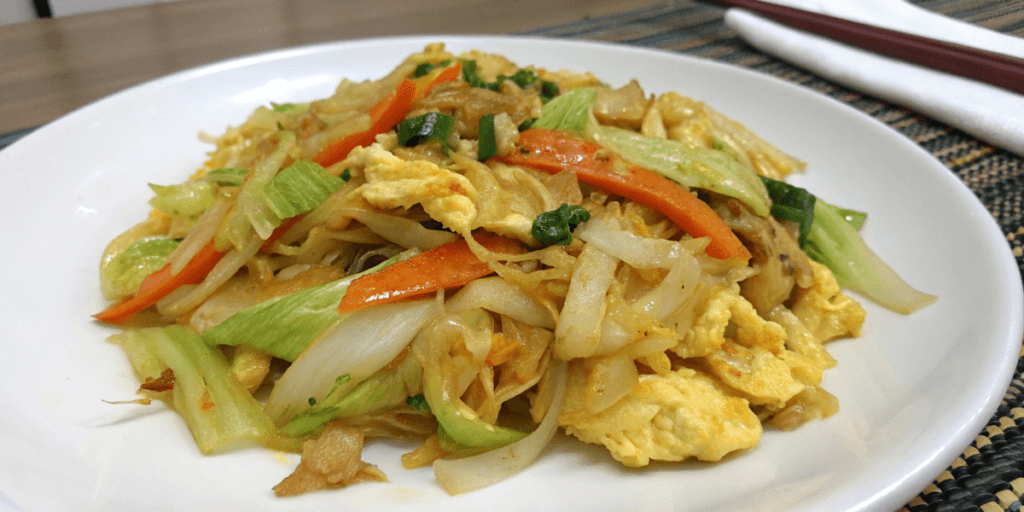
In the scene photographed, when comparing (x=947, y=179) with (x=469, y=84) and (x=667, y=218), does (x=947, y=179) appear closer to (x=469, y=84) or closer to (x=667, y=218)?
(x=667, y=218)

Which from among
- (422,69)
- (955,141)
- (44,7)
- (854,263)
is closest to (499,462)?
(854,263)

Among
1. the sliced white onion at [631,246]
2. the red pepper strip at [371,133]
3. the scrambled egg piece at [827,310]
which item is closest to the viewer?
the sliced white onion at [631,246]

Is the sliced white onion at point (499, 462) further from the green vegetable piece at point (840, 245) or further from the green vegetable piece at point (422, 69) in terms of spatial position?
the green vegetable piece at point (422, 69)

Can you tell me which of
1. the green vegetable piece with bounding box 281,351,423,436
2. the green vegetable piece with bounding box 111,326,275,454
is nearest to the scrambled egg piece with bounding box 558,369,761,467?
the green vegetable piece with bounding box 281,351,423,436

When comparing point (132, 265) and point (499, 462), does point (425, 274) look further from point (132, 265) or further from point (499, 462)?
point (132, 265)

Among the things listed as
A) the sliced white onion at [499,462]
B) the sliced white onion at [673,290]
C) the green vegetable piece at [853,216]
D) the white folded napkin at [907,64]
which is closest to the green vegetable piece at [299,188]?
the sliced white onion at [499,462]

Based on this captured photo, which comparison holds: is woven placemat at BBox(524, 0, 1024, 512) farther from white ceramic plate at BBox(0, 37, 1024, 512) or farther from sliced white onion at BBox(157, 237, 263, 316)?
sliced white onion at BBox(157, 237, 263, 316)
